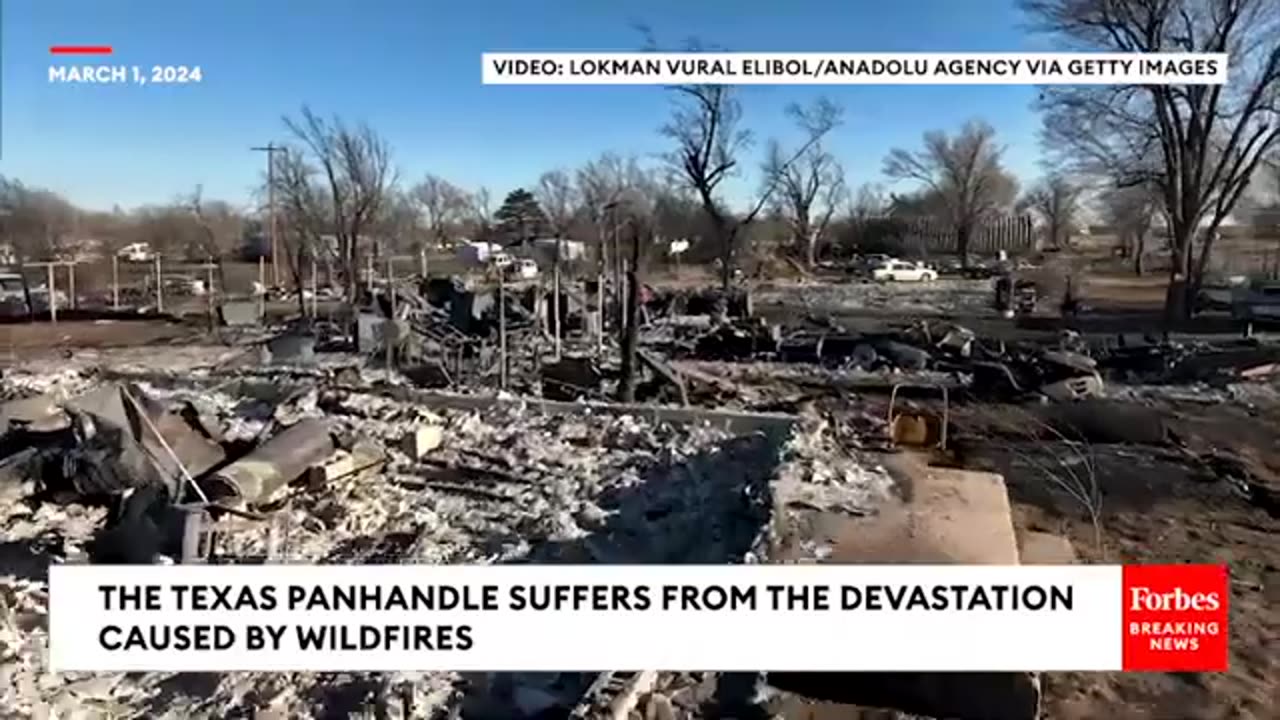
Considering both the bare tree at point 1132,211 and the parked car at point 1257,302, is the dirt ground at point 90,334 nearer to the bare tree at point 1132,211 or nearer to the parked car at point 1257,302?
the bare tree at point 1132,211

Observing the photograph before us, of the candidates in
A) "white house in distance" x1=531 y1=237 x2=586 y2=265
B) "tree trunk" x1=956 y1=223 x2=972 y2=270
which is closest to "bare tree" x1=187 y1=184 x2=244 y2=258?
"white house in distance" x1=531 y1=237 x2=586 y2=265

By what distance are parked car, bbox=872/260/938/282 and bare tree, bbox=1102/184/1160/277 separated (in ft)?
6.97

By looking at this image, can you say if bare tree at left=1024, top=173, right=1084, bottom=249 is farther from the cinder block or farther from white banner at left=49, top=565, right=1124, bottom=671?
the cinder block

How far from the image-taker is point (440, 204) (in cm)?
256

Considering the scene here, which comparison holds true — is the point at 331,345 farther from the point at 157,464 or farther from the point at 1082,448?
the point at 1082,448

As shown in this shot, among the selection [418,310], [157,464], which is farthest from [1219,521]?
[418,310]

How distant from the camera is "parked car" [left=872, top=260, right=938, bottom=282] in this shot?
728 cm

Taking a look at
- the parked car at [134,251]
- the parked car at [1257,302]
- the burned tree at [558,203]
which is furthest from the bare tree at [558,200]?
the parked car at [1257,302]

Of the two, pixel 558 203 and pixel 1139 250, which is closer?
pixel 558 203

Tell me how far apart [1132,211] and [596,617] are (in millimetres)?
3355

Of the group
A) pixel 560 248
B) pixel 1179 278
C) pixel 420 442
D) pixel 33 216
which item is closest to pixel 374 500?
pixel 420 442

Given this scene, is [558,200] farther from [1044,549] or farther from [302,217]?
[302,217]

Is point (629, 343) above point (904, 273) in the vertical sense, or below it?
below

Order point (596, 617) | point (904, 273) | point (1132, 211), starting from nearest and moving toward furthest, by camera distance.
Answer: point (596, 617)
point (1132, 211)
point (904, 273)
